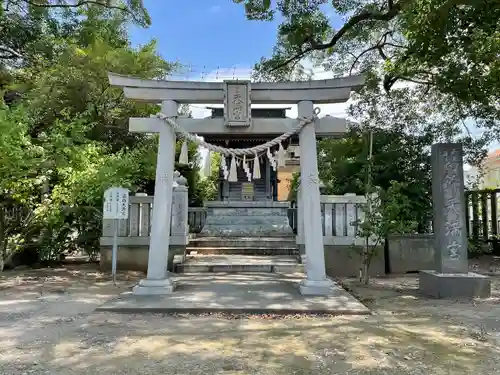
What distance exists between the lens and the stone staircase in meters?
9.32

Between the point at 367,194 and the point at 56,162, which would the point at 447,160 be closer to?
the point at 367,194

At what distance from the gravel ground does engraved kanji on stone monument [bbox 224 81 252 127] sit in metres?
3.34

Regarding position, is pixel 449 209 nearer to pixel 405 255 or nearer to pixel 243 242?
pixel 405 255

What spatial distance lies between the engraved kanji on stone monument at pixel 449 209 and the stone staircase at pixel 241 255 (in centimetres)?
305

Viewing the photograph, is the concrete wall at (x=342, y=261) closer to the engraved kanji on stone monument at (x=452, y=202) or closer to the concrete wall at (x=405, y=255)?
the concrete wall at (x=405, y=255)

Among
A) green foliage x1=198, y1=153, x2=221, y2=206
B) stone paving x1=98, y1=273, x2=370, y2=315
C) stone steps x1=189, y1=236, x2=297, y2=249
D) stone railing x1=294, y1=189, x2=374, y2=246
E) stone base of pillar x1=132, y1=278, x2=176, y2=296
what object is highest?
green foliage x1=198, y1=153, x2=221, y2=206

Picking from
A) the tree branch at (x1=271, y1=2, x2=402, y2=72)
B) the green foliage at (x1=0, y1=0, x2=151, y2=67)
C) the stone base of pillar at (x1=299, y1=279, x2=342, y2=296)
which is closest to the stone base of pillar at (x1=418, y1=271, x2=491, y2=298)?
the stone base of pillar at (x1=299, y1=279, x2=342, y2=296)

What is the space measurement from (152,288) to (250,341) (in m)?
2.90

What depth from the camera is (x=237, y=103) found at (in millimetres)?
7207

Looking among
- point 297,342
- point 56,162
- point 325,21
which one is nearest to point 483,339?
point 297,342

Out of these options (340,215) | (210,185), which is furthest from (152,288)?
(210,185)

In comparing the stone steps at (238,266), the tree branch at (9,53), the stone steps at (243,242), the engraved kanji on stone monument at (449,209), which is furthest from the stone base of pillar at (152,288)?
the tree branch at (9,53)

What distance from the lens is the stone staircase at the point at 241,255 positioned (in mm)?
9320

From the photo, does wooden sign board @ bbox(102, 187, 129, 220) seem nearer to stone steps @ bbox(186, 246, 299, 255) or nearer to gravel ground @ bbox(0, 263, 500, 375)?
gravel ground @ bbox(0, 263, 500, 375)
